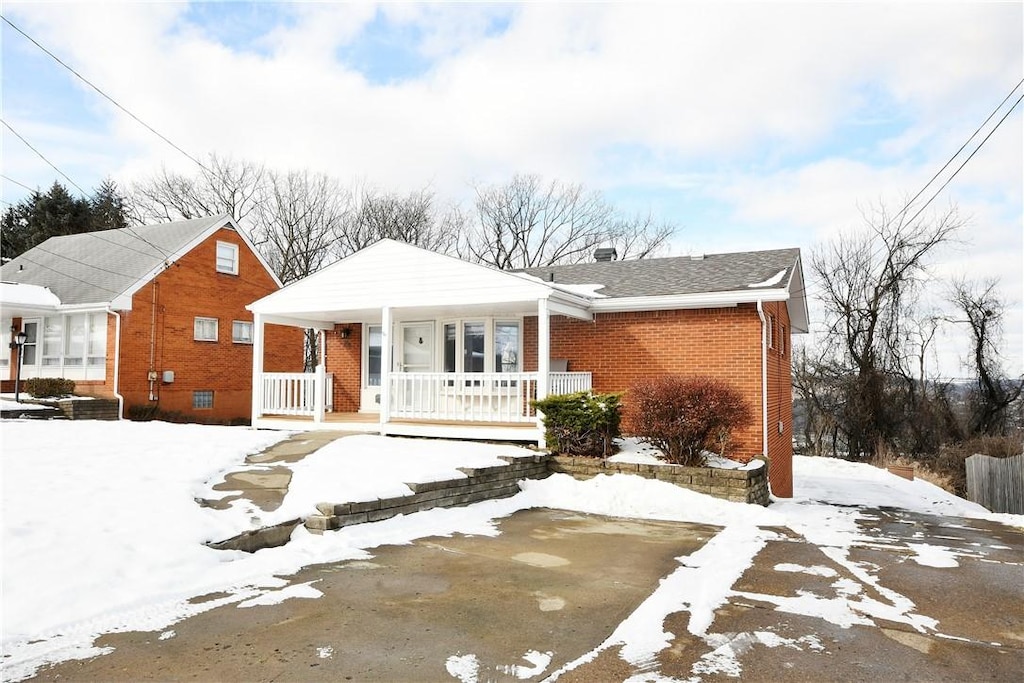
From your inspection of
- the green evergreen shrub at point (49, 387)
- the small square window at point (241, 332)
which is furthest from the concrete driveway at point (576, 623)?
the small square window at point (241, 332)

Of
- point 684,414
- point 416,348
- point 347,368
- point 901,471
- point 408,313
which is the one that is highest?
point 408,313

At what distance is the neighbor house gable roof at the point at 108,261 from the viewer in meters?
20.0

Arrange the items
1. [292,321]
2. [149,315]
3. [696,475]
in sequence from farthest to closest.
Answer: [149,315] → [292,321] → [696,475]

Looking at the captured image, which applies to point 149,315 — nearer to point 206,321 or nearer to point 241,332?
point 206,321

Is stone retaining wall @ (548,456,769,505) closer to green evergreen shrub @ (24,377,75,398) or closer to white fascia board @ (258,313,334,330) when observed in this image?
white fascia board @ (258,313,334,330)

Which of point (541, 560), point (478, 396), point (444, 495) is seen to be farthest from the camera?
point (478, 396)

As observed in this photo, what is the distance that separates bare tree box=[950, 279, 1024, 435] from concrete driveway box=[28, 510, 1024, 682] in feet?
91.4

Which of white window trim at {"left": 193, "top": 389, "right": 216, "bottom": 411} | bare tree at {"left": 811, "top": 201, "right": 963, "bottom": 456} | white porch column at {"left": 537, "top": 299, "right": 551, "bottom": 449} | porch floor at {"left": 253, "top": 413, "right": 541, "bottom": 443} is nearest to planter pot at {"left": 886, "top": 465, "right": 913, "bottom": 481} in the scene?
bare tree at {"left": 811, "top": 201, "right": 963, "bottom": 456}

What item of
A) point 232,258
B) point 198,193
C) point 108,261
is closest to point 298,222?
point 198,193

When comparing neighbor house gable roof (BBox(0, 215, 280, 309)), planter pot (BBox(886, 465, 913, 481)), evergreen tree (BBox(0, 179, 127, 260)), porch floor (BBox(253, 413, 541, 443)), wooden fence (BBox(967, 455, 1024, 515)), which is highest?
evergreen tree (BBox(0, 179, 127, 260))

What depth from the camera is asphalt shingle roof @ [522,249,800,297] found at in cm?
1266

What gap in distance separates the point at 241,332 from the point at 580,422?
16.3 meters

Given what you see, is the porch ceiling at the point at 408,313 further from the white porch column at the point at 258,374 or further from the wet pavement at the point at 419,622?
the wet pavement at the point at 419,622

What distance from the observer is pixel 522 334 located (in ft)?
46.7
